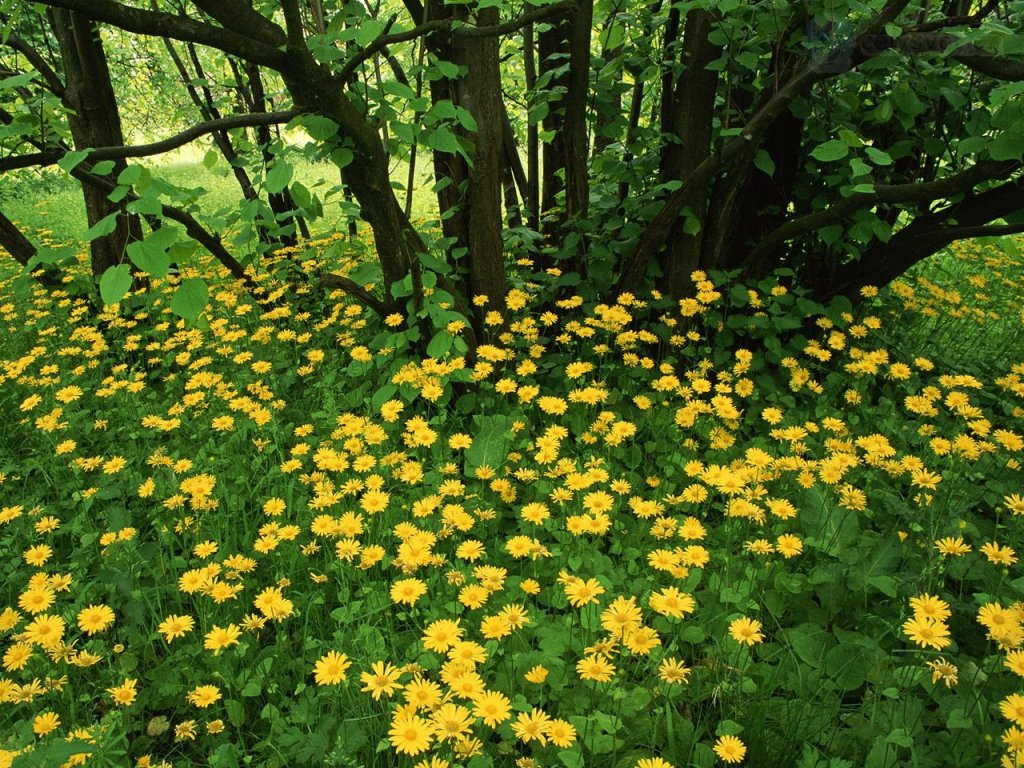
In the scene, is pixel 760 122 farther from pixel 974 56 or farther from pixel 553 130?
pixel 553 130

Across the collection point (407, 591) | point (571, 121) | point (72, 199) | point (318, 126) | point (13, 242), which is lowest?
point (72, 199)

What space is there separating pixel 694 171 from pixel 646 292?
2.26 feet

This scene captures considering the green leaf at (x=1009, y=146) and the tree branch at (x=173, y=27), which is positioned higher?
the tree branch at (x=173, y=27)

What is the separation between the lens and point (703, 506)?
2.57 m

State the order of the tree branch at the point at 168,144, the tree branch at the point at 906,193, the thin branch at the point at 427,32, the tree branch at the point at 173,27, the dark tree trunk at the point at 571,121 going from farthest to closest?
1. the dark tree trunk at the point at 571,121
2. the tree branch at the point at 906,193
3. the tree branch at the point at 168,144
4. the thin branch at the point at 427,32
5. the tree branch at the point at 173,27

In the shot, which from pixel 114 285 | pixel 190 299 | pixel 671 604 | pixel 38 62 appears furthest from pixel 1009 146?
pixel 38 62

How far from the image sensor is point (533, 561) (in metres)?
2.10

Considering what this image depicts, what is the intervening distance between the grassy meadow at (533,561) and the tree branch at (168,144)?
695 millimetres

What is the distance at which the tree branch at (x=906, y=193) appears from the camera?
8.99 feet

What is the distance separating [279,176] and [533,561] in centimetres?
156

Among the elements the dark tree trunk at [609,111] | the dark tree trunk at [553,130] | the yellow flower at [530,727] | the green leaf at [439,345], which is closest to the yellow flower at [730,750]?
the yellow flower at [530,727]

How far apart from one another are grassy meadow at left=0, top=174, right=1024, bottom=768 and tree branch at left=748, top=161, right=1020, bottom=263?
1.41ft

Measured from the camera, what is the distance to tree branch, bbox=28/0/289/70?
1.81 meters

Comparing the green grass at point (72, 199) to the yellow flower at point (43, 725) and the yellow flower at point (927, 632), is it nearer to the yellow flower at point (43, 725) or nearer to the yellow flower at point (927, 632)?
the yellow flower at point (43, 725)
